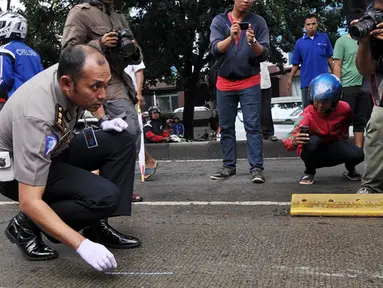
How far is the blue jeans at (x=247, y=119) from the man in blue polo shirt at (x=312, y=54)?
183cm

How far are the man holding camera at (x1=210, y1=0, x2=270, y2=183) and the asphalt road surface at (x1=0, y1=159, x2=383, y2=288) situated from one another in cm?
89

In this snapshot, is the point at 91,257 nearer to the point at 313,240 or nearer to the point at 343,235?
the point at 313,240

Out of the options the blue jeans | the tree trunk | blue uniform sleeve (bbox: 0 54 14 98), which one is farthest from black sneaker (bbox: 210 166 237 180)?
the tree trunk

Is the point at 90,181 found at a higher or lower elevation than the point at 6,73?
lower

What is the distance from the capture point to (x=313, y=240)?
2848 millimetres

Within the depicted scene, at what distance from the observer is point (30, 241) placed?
2.70 m

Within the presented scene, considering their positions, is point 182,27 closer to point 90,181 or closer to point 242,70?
point 242,70

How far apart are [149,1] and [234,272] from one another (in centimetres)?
949

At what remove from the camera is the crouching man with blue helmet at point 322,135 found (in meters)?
4.53

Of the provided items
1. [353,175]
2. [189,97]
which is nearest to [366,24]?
[353,175]

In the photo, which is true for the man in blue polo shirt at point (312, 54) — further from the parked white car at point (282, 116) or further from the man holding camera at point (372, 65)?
the man holding camera at point (372, 65)

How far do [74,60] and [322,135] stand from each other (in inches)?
114

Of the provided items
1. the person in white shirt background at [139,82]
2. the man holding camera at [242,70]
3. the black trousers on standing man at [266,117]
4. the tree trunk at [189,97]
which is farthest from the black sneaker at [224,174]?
the tree trunk at [189,97]

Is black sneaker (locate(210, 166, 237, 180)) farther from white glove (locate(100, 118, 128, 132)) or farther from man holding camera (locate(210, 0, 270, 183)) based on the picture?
white glove (locate(100, 118, 128, 132))
